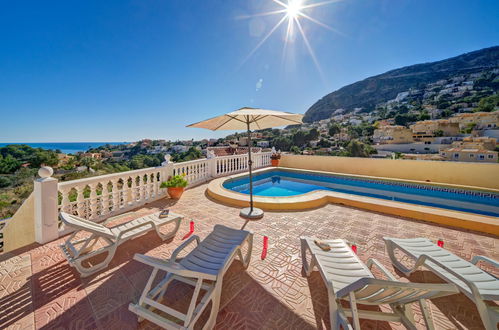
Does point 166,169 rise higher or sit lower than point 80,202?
higher

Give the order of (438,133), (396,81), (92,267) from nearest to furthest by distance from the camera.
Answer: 1. (92,267)
2. (438,133)
3. (396,81)

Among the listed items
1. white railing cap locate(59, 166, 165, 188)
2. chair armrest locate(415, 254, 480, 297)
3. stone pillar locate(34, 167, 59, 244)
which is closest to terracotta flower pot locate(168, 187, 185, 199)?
white railing cap locate(59, 166, 165, 188)

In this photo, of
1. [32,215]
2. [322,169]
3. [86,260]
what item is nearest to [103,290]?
[86,260]

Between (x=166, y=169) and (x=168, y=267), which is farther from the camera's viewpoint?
(x=166, y=169)

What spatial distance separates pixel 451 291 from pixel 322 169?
9.48 meters

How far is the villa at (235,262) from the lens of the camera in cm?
194

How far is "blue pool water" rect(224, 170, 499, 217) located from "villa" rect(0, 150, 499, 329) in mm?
111

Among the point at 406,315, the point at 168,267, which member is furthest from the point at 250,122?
the point at 406,315

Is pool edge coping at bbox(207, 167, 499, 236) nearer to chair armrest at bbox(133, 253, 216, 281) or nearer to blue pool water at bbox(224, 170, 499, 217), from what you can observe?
blue pool water at bbox(224, 170, 499, 217)

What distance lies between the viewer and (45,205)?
10.7ft

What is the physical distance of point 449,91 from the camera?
169 feet

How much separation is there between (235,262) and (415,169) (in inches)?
358

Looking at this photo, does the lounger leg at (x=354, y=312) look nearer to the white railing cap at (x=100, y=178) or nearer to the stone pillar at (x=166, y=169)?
the white railing cap at (x=100, y=178)

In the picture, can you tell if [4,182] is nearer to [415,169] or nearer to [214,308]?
[214,308]
